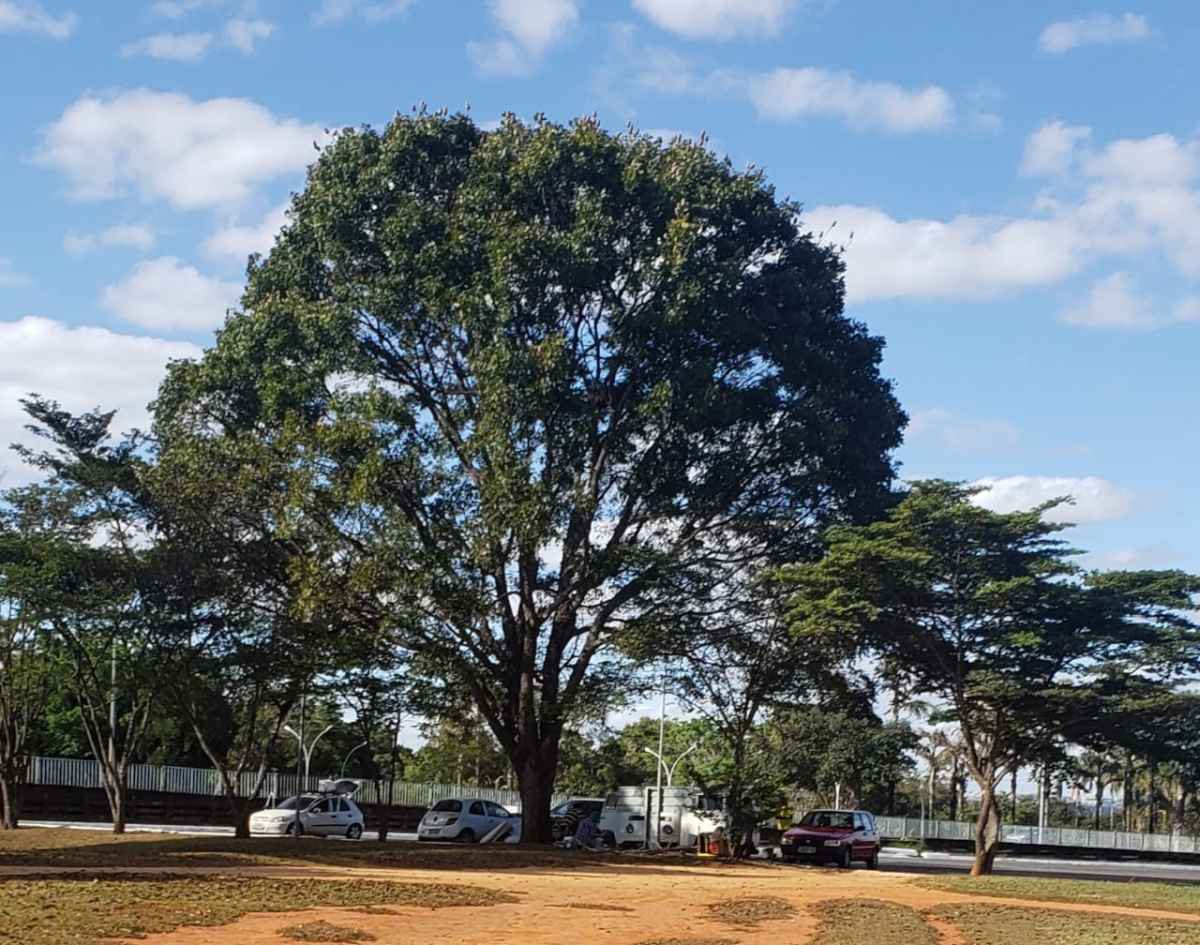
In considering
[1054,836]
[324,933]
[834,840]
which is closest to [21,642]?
[834,840]

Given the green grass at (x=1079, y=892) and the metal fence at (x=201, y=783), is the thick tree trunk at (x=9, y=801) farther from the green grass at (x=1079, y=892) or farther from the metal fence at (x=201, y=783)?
the green grass at (x=1079, y=892)

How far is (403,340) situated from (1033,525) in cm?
1410

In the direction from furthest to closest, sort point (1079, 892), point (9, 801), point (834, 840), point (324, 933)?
point (9, 801) → point (834, 840) → point (1079, 892) → point (324, 933)

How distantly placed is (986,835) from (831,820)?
16.7ft

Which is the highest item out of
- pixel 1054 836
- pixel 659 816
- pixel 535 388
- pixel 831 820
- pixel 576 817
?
pixel 535 388

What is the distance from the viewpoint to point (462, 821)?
40.2m

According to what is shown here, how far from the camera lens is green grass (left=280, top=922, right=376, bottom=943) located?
49.4 feet

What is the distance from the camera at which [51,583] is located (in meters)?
33.5

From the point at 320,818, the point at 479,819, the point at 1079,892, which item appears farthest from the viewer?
the point at 320,818

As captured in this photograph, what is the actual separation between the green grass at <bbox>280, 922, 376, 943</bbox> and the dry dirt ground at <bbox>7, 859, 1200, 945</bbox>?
124 mm

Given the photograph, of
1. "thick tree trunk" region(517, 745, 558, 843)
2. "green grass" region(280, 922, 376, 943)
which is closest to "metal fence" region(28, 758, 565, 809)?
"thick tree trunk" region(517, 745, 558, 843)

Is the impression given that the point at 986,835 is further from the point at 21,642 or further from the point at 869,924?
the point at 21,642

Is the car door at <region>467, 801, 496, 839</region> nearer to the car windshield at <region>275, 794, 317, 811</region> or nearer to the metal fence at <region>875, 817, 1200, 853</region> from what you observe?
the car windshield at <region>275, 794, 317, 811</region>

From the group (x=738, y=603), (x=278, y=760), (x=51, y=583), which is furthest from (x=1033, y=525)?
(x=278, y=760)
